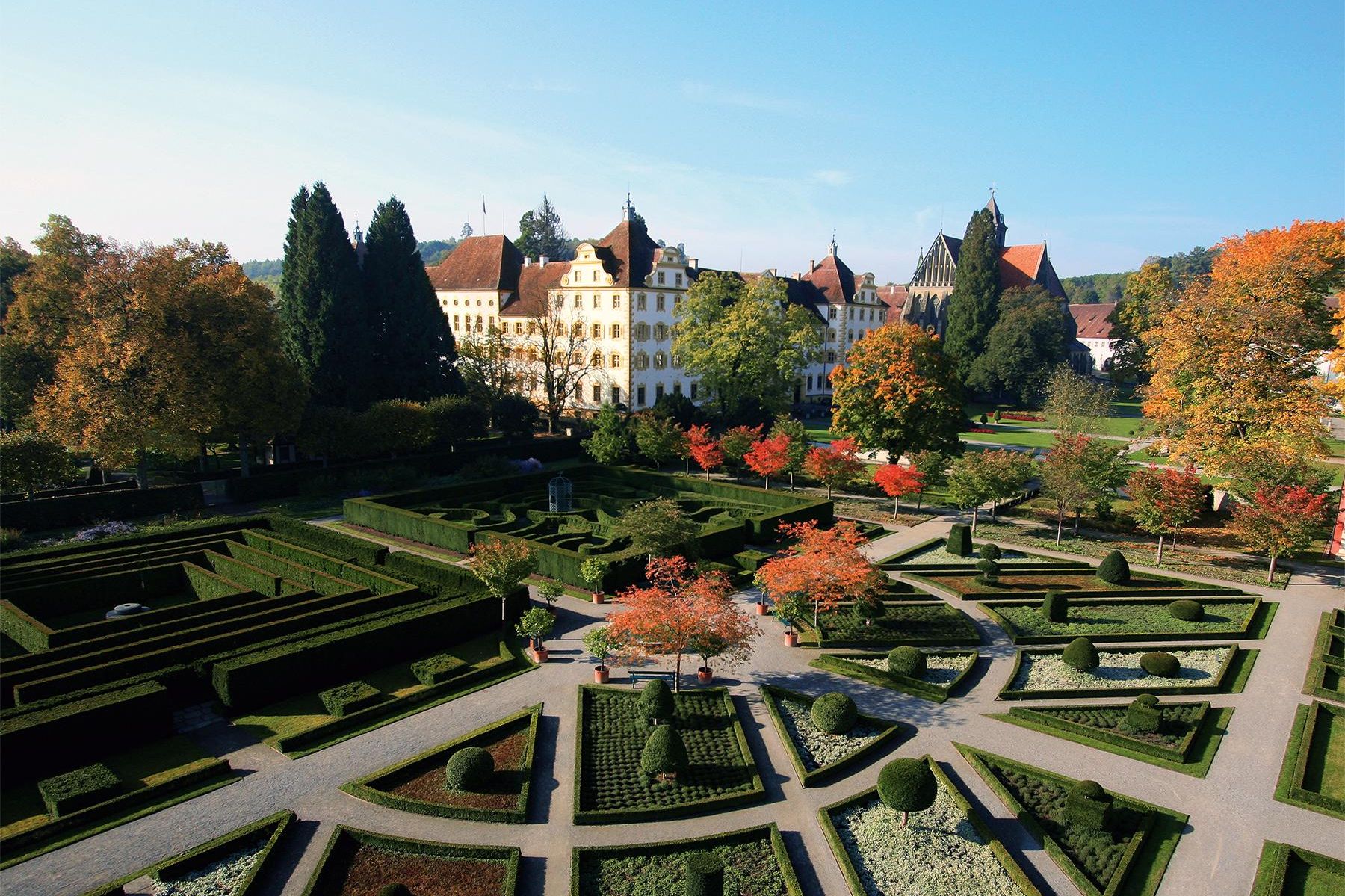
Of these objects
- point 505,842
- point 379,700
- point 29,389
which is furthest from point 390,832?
point 29,389

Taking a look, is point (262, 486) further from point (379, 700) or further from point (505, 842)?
point (505, 842)

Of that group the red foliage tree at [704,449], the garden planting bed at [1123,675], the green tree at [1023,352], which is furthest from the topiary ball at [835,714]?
the green tree at [1023,352]

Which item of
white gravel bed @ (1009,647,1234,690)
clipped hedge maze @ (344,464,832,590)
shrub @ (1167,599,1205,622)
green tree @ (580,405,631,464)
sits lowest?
white gravel bed @ (1009,647,1234,690)

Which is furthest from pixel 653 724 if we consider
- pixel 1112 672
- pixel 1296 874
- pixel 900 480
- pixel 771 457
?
pixel 771 457

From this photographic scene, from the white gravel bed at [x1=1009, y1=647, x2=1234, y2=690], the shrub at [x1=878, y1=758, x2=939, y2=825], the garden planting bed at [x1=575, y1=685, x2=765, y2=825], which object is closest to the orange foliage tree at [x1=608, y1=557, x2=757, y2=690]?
the garden planting bed at [x1=575, y1=685, x2=765, y2=825]

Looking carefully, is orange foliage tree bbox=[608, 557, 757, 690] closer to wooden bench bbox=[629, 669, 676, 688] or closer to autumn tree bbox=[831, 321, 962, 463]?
wooden bench bbox=[629, 669, 676, 688]

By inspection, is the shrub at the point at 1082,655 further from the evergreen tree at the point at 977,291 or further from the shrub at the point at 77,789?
the evergreen tree at the point at 977,291

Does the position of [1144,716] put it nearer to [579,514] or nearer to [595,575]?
[595,575]
